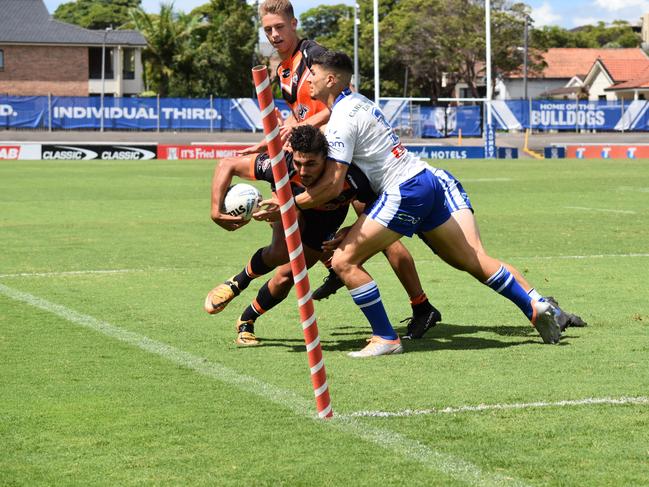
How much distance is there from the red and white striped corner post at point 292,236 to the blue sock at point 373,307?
5.38 ft

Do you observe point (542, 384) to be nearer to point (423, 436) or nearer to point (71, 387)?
point (423, 436)

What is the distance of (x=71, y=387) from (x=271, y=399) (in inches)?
45.5

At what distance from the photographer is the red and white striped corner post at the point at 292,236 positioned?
6023mm

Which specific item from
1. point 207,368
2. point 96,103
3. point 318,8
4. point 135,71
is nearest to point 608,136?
point 96,103

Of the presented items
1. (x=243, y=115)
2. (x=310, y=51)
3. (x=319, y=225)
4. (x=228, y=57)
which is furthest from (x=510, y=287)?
(x=228, y=57)

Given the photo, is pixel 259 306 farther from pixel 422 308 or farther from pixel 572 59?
pixel 572 59

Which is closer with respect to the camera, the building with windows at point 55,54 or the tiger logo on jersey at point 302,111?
the tiger logo on jersey at point 302,111

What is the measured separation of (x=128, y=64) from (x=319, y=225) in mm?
85277

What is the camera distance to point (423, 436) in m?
5.66

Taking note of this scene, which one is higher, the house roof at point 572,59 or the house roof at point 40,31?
the house roof at point 40,31

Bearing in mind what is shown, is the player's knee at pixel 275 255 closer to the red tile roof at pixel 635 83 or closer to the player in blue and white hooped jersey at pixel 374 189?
the player in blue and white hooped jersey at pixel 374 189

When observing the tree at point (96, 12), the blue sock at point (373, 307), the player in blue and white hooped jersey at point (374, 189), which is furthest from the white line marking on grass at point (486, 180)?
the tree at point (96, 12)

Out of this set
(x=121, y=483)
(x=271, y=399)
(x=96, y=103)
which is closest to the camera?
(x=121, y=483)

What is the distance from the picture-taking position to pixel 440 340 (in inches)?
340
